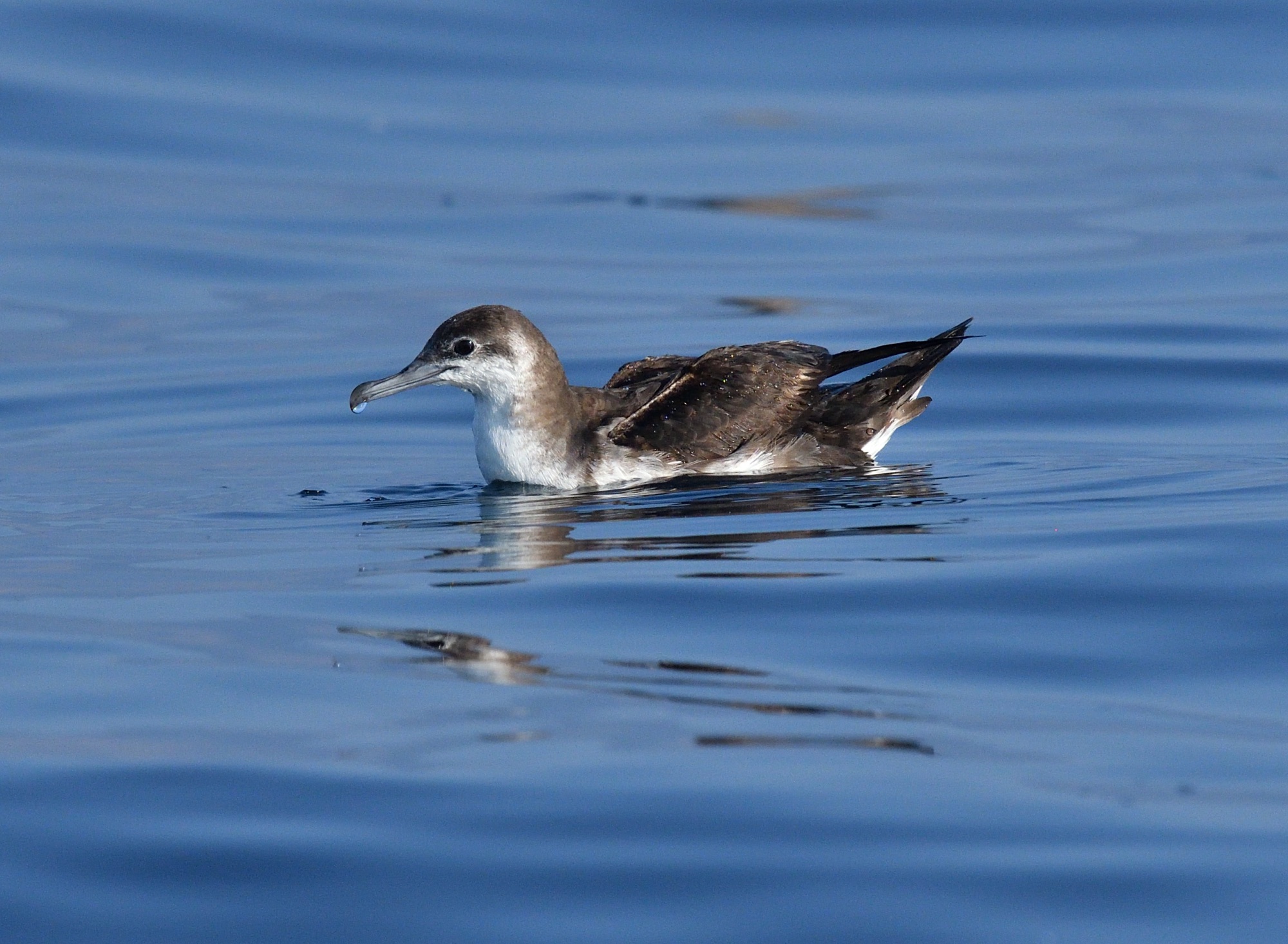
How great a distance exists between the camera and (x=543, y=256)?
1741 centimetres

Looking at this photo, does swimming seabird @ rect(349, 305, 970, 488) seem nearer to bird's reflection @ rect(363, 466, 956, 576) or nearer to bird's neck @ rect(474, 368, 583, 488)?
bird's neck @ rect(474, 368, 583, 488)

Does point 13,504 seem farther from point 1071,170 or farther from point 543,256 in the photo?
point 1071,170

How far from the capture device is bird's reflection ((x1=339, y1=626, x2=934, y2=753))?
18.9 feet

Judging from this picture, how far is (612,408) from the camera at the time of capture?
10.3 metres

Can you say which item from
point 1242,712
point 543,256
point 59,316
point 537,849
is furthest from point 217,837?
point 543,256

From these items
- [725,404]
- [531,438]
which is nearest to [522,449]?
[531,438]

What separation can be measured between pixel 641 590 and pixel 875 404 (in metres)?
3.32

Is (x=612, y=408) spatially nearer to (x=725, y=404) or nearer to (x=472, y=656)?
(x=725, y=404)

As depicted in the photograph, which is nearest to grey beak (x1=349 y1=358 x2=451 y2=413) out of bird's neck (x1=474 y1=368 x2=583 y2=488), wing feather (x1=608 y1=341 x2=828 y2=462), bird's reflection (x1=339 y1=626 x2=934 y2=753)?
bird's neck (x1=474 y1=368 x2=583 y2=488)

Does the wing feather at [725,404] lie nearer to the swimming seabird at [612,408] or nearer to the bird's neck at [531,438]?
the swimming seabird at [612,408]

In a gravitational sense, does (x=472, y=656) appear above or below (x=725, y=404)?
below

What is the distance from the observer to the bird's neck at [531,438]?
10148mm

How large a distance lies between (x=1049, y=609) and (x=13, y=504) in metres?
5.24

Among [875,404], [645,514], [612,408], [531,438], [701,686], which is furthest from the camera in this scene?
[875,404]
